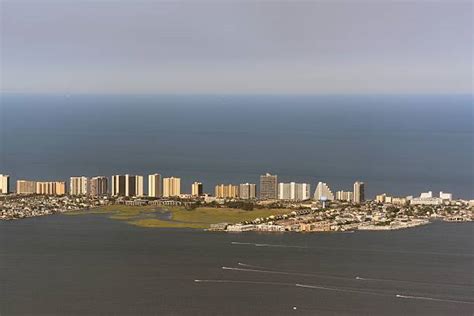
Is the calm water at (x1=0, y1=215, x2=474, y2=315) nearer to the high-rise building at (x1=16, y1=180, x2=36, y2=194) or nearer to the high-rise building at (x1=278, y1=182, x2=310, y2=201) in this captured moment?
the high-rise building at (x1=16, y1=180, x2=36, y2=194)

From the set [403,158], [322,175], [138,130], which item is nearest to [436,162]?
[403,158]

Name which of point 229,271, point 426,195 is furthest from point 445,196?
point 229,271

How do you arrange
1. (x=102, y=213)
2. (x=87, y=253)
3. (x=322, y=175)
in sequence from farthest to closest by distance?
(x=322, y=175)
(x=102, y=213)
(x=87, y=253)

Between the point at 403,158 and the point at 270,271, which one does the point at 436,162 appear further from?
the point at 270,271

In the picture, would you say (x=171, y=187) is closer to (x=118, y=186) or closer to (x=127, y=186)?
(x=127, y=186)

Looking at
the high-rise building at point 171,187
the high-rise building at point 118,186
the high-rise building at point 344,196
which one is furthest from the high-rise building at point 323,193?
the high-rise building at point 118,186

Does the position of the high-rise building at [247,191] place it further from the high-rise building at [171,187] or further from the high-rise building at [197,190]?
the high-rise building at [171,187]

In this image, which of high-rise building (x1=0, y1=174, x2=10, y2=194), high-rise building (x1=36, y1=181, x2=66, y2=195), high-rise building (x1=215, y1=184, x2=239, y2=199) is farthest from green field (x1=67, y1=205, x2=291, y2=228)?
high-rise building (x1=0, y1=174, x2=10, y2=194)
